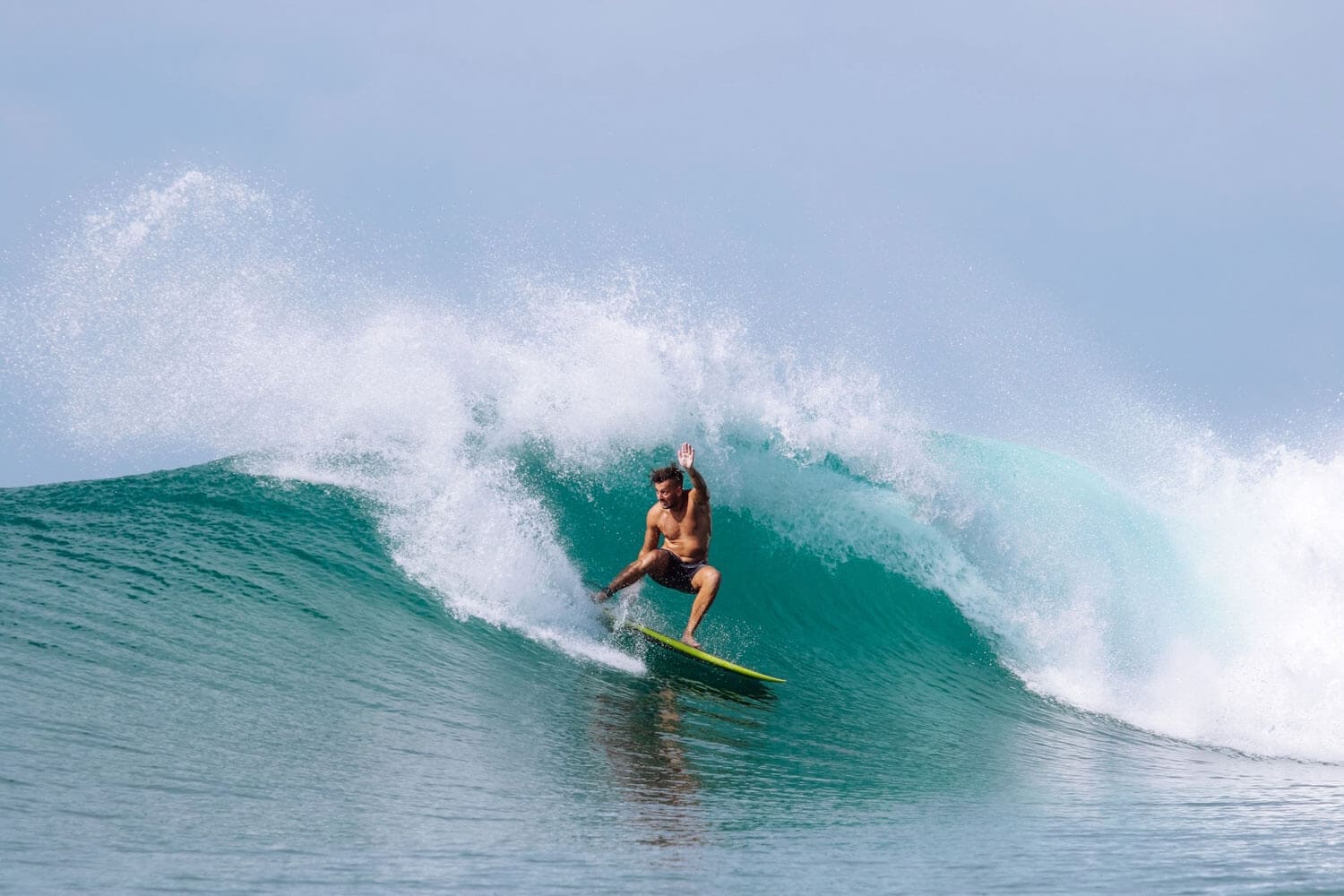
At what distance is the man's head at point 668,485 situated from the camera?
7.55m

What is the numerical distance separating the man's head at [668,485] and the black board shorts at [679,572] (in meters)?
0.42

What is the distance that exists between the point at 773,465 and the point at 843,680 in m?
3.57

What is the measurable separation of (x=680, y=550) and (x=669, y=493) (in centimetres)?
50

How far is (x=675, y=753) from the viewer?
220 inches

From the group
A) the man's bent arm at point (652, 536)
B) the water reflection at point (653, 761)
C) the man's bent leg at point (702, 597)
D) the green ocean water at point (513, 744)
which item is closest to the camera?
the green ocean water at point (513, 744)

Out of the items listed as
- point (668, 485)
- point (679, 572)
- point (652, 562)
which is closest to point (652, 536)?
point (652, 562)

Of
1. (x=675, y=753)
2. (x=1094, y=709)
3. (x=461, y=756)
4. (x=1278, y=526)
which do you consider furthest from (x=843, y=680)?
(x=1278, y=526)

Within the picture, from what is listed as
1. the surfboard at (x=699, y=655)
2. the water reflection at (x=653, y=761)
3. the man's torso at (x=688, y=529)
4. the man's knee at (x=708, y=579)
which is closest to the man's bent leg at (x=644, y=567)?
the man's torso at (x=688, y=529)

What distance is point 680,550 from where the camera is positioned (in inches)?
311

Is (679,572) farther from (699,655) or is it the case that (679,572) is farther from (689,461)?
(689,461)

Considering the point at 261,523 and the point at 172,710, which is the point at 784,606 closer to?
the point at 261,523

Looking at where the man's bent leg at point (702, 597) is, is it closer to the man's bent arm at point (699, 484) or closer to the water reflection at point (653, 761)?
the man's bent arm at point (699, 484)

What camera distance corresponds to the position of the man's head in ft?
24.8

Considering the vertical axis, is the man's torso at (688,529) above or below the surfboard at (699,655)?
above
